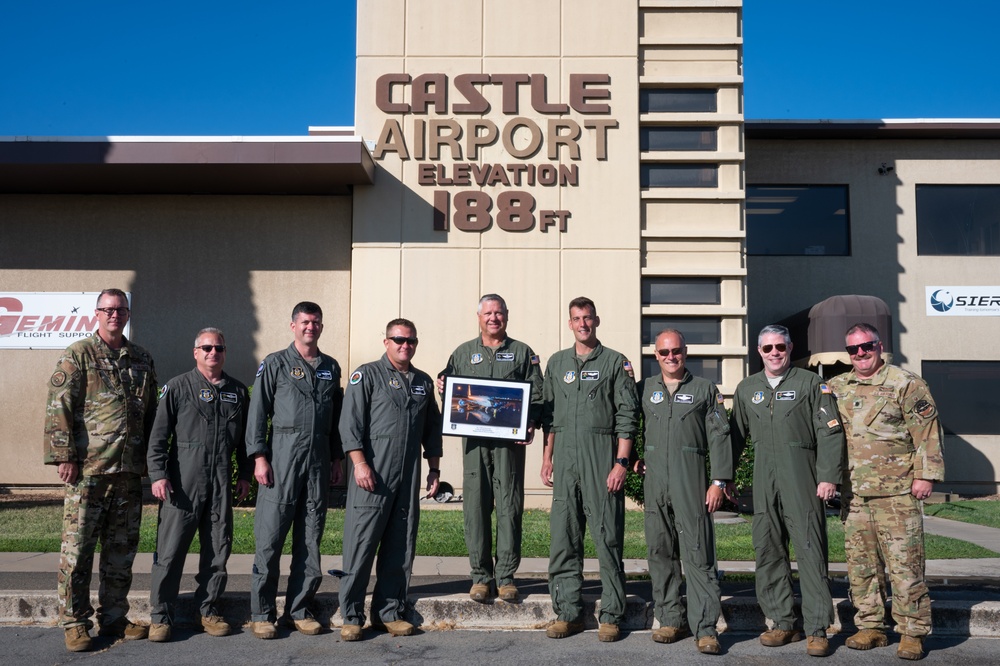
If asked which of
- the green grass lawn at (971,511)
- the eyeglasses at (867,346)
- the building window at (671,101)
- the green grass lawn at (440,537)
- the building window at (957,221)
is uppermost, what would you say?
the building window at (671,101)

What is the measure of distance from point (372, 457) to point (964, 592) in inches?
218

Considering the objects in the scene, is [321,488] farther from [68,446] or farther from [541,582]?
[541,582]

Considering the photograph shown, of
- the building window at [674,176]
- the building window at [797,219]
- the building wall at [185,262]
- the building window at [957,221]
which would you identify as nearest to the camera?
the building window at [674,176]

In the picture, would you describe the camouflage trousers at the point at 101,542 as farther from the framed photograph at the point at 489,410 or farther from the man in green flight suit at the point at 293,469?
the framed photograph at the point at 489,410

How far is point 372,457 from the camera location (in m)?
6.27

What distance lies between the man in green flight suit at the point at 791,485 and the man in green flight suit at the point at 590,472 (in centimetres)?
95

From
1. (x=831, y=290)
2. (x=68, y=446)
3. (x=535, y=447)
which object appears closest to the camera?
(x=68, y=446)

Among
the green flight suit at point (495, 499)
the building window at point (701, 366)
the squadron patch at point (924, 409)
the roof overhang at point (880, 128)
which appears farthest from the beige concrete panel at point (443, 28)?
the squadron patch at point (924, 409)

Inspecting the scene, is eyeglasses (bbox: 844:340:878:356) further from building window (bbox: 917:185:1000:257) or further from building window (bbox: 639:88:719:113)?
building window (bbox: 917:185:1000:257)

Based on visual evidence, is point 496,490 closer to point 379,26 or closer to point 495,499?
point 495,499

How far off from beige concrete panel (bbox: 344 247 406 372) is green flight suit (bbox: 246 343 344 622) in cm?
786

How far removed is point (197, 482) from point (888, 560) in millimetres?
4803

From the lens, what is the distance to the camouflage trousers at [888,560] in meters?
5.92

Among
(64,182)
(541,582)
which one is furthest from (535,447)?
(64,182)
